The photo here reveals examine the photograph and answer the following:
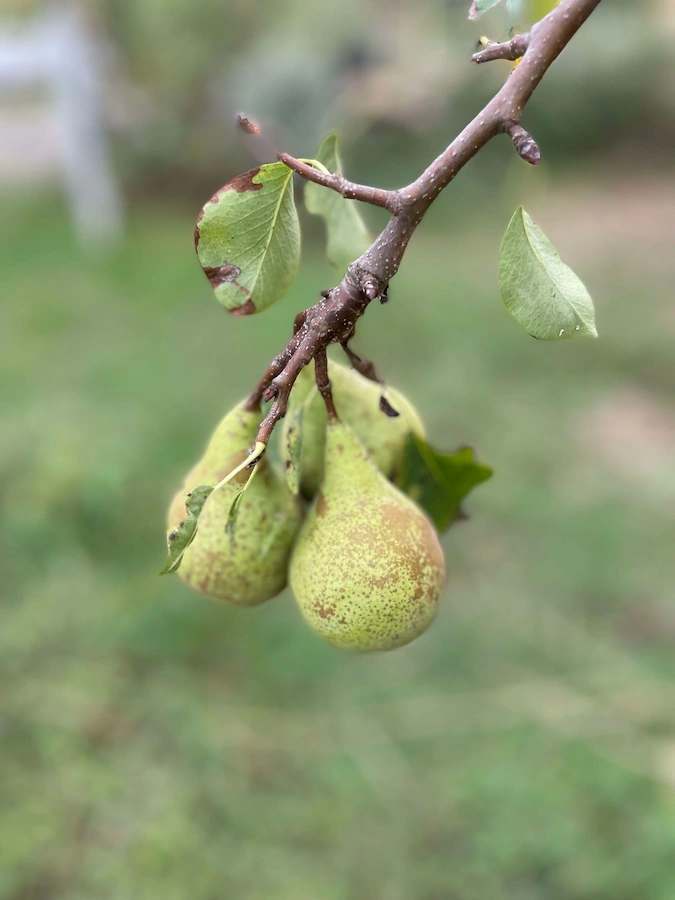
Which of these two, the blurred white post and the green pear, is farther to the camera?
the blurred white post

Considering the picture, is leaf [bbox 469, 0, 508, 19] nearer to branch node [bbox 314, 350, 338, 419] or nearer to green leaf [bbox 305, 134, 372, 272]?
green leaf [bbox 305, 134, 372, 272]

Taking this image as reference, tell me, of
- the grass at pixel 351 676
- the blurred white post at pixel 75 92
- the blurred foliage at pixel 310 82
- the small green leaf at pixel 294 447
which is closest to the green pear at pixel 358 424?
the small green leaf at pixel 294 447

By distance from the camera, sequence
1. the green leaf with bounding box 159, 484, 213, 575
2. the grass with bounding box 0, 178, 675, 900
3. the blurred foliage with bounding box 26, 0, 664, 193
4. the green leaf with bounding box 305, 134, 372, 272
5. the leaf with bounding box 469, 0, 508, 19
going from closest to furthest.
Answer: the green leaf with bounding box 159, 484, 213, 575
the leaf with bounding box 469, 0, 508, 19
the green leaf with bounding box 305, 134, 372, 272
the grass with bounding box 0, 178, 675, 900
the blurred foliage with bounding box 26, 0, 664, 193

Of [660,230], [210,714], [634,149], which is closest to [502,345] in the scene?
[660,230]

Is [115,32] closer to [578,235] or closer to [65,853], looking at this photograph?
[578,235]

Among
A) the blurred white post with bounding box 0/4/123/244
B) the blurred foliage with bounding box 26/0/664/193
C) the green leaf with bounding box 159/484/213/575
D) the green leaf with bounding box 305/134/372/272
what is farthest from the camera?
the blurred foliage with bounding box 26/0/664/193

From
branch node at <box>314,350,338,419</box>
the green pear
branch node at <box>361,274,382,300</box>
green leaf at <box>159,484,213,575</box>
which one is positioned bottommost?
the green pear

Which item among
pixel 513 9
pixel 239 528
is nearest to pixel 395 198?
pixel 513 9

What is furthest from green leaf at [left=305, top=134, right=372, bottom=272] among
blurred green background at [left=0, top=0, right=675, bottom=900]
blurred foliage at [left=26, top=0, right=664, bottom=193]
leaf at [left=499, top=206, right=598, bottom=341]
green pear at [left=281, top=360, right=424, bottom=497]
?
blurred foliage at [left=26, top=0, right=664, bottom=193]
